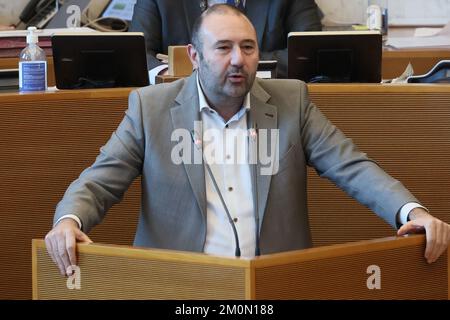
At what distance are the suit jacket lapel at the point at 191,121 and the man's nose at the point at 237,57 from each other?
0.57 ft

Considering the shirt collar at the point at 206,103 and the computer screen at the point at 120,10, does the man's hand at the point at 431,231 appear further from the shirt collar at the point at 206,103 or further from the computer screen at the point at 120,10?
the computer screen at the point at 120,10

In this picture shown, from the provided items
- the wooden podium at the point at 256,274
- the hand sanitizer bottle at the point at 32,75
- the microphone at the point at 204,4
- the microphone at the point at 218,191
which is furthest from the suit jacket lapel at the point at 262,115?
the microphone at the point at 204,4

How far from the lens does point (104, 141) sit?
10.6ft

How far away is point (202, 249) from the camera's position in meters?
2.50

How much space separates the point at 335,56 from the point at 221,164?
102cm

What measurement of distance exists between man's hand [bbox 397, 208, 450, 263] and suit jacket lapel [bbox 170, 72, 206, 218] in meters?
0.57

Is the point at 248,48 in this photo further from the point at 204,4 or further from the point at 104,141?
the point at 204,4

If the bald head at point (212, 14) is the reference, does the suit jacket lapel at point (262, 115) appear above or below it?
below

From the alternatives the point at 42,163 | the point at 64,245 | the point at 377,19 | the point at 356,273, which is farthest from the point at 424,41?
the point at 64,245

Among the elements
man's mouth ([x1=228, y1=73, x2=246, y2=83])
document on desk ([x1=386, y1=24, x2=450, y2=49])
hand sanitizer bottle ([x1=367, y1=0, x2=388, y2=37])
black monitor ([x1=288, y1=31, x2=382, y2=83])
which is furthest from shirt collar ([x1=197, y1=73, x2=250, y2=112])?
document on desk ([x1=386, y1=24, x2=450, y2=49])

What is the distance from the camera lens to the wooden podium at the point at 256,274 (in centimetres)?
182

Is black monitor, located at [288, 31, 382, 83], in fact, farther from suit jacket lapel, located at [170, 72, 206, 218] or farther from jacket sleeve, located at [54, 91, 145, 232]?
jacket sleeve, located at [54, 91, 145, 232]
